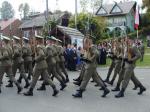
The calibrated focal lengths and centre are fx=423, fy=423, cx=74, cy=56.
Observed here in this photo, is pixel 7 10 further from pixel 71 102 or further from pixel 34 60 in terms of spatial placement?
pixel 71 102

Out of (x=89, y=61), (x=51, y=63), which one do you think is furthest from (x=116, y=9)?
(x=89, y=61)

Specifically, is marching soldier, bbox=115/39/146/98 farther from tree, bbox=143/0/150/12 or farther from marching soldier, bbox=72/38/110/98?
tree, bbox=143/0/150/12

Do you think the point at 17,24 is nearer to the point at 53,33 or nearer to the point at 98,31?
the point at 98,31

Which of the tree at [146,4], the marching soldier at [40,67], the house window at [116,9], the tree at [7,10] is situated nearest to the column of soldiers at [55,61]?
the marching soldier at [40,67]

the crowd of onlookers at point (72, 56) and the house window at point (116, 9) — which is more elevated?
the house window at point (116, 9)

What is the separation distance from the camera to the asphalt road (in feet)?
34.1

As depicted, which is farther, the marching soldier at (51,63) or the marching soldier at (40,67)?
the marching soldier at (51,63)

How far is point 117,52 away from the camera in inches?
583

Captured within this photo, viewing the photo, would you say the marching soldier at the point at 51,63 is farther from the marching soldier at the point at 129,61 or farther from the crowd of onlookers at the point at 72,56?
the crowd of onlookers at the point at 72,56

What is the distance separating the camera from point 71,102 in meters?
11.4

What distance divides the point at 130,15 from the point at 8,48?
67.7 m

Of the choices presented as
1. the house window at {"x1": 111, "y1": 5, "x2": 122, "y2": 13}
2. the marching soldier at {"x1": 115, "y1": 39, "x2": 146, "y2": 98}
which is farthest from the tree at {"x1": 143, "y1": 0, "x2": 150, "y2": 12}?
the marching soldier at {"x1": 115, "y1": 39, "x2": 146, "y2": 98}

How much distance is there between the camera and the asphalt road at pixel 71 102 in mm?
10398

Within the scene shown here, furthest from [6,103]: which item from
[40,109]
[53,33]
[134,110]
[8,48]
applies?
[53,33]
